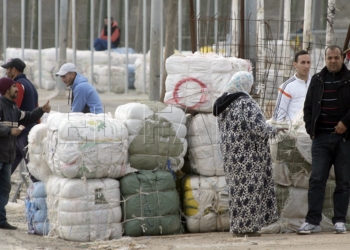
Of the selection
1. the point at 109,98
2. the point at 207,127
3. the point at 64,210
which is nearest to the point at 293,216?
the point at 207,127

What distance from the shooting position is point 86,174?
7.32m

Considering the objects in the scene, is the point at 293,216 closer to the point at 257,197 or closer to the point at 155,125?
the point at 257,197

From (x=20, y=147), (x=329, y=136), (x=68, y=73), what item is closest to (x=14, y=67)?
(x=68, y=73)

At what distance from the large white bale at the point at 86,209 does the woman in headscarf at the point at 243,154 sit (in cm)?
108

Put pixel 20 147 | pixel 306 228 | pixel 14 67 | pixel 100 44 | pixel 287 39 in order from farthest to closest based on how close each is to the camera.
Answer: pixel 100 44, pixel 287 39, pixel 14 67, pixel 20 147, pixel 306 228

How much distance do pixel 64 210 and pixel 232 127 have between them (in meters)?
1.69

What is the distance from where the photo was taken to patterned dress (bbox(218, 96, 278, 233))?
7.13 meters

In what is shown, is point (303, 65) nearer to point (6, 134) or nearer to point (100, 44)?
point (6, 134)

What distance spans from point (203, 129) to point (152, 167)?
2.00 feet

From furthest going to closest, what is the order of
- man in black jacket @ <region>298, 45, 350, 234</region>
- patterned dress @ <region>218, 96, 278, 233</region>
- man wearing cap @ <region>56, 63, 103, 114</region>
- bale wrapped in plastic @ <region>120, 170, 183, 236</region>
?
man wearing cap @ <region>56, 63, 103, 114</region>, bale wrapped in plastic @ <region>120, 170, 183, 236</region>, man in black jacket @ <region>298, 45, 350, 234</region>, patterned dress @ <region>218, 96, 278, 233</region>

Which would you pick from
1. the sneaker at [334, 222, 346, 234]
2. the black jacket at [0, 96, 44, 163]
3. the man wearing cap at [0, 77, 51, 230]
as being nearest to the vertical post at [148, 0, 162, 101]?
the black jacket at [0, 96, 44, 163]

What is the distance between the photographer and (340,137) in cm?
725

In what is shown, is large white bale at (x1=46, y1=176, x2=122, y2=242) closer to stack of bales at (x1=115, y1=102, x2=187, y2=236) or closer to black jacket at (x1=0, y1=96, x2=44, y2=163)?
stack of bales at (x1=115, y1=102, x2=187, y2=236)

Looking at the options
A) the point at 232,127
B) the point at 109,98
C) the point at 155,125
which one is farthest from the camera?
the point at 109,98
